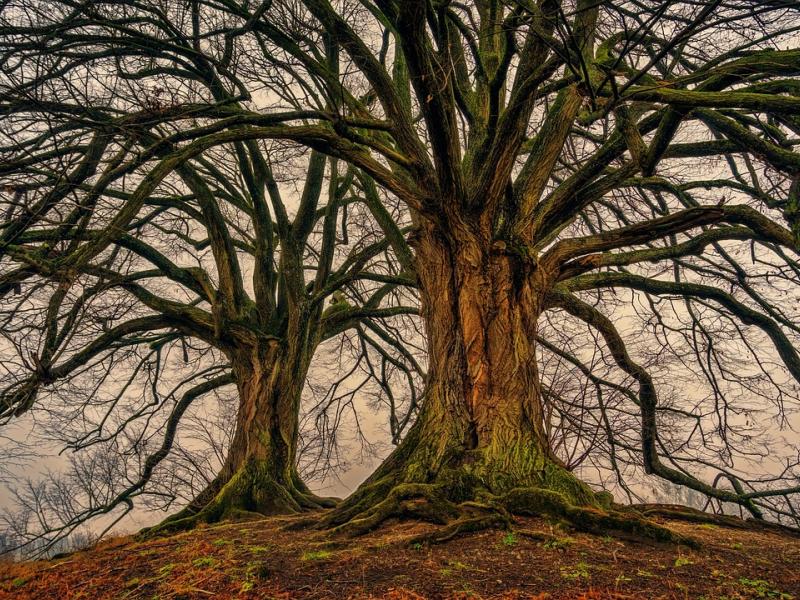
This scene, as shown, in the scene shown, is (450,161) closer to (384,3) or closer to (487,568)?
(384,3)

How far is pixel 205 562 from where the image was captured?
300cm

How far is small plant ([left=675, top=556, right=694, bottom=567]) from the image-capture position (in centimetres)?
266

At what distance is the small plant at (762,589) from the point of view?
2.24 m

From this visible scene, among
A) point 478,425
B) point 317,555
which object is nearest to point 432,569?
point 317,555

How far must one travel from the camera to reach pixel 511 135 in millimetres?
4230

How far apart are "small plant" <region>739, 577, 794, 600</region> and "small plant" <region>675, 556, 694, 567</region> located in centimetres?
27

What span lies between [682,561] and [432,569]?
1.42 metres

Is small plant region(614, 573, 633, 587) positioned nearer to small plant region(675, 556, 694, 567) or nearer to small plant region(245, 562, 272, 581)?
small plant region(675, 556, 694, 567)

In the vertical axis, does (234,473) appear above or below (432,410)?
below

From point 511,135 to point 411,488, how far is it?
10.0 ft

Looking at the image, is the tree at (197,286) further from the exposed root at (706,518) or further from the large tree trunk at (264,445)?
the exposed root at (706,518)

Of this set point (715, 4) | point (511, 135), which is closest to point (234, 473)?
point (511, 135)

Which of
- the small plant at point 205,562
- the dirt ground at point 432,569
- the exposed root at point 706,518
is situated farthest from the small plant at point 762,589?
the small plant at point 205,562

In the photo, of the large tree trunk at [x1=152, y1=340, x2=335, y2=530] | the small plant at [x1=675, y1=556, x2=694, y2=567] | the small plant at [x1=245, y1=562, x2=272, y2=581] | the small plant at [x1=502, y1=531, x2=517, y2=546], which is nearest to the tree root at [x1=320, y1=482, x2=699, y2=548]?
the small plant at [x1=502, y1=531, x2=517, y2=546]
